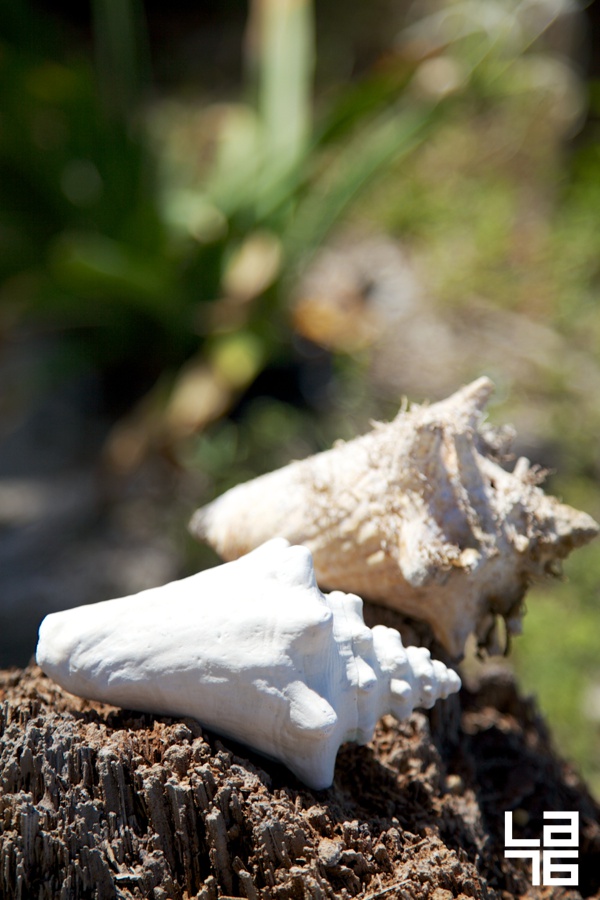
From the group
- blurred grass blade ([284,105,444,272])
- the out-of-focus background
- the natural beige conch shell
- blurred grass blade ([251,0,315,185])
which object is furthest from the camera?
blurred grass blade ([251,0,315,185])

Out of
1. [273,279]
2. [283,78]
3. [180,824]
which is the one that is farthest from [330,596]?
[283,78]

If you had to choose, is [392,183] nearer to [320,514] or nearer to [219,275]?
[219,275]

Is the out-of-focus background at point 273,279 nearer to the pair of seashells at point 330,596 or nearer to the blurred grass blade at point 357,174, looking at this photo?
the blurred grass blade at point 357,174

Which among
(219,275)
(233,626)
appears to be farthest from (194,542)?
(233,626)

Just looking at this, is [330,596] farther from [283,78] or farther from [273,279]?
[283,78]

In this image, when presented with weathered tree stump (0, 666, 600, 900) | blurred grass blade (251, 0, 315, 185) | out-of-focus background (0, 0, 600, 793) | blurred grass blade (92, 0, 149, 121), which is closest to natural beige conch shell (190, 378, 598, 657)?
weathered tree stump (0, 666, 600, 900)

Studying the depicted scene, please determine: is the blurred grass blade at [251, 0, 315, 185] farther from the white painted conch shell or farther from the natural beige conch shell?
the white painted conch shell

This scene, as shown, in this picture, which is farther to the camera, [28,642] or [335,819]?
[28,642]
